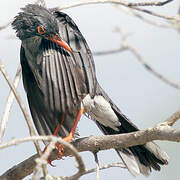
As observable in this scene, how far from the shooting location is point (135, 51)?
550 cm

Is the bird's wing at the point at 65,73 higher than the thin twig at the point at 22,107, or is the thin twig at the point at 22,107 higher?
the thin twig at the point at 22,107

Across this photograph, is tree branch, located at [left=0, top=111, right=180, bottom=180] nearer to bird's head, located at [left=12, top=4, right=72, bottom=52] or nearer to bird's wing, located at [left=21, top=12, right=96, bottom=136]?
bird's wing, located at [left=21, top=12, right=96, bottom=136]

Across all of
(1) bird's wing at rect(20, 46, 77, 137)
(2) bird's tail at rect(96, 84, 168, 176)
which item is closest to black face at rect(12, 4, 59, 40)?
(1) bird's wing at rect(20, 46, 77, 137)

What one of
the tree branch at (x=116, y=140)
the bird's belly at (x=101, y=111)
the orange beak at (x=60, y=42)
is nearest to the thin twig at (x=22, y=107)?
the tree branch at (x=116, y=140)

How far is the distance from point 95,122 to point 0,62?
2.31 meters

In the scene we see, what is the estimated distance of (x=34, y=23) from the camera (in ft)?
18.2

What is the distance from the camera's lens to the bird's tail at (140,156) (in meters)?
4.81

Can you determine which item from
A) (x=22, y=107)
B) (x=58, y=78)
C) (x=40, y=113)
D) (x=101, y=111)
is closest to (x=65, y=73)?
(x=58, y=78)

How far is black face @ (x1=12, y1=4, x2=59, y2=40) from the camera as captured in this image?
17.7ft

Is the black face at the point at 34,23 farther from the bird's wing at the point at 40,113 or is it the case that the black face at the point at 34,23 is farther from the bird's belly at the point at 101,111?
the bird's belly at the point at 101,111

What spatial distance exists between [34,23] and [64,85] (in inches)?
50.0

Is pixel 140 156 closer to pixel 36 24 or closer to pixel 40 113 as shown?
pixel 40 113

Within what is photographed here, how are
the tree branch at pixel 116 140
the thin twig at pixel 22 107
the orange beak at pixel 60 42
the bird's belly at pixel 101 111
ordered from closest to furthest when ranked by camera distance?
the thin twig at pixel 22 107 < the tree branch at pixel 116 140 < the orange beak at pixel 60 42 < the bird's belly at pixel 101 111

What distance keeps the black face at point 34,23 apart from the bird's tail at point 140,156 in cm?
149
